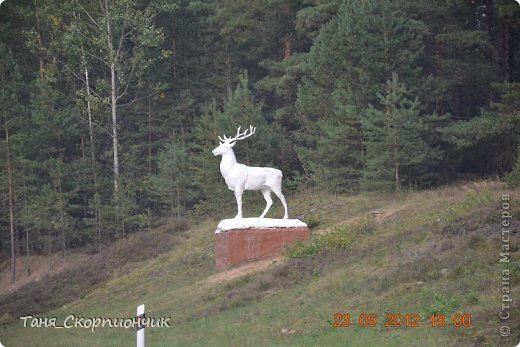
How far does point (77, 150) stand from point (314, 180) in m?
14.2

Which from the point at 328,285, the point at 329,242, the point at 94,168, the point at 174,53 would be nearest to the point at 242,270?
the point at 329,242

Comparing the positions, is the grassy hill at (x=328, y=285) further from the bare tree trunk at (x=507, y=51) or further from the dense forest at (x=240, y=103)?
the bare tree trunk at (x=507, y=51)

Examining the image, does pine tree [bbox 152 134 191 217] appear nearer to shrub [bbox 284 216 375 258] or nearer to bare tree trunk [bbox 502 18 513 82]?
shrub [bbox 284 216 375 258]

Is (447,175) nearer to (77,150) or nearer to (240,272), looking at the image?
(240,272)

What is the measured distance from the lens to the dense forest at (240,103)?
2806 centimetres

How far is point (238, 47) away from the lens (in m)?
43.6

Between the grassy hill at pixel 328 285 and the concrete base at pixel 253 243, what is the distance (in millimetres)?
788

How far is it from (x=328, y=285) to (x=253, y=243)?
5687 mm

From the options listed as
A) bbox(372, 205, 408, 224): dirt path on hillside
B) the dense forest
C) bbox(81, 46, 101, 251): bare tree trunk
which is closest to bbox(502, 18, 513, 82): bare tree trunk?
the dense forest

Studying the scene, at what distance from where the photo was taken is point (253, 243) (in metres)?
23.0

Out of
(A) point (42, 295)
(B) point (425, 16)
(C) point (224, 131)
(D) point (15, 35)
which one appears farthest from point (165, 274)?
(D) point (15, 35)

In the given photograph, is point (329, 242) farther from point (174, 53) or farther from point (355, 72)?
point (174, 53)

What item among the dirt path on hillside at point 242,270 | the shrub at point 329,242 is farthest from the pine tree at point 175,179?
the shrub at point 329,242

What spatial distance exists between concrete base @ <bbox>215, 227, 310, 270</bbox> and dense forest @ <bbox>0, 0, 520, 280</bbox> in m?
5.08
